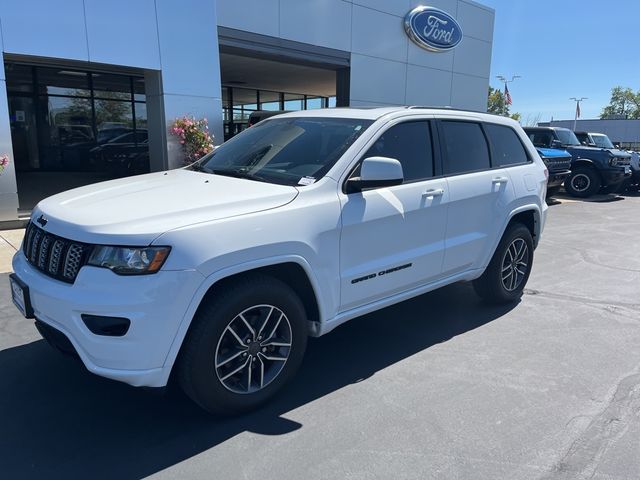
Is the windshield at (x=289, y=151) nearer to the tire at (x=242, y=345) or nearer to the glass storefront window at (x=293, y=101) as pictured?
the tire at (x=242, y=345)

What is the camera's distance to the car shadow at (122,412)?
108 inches

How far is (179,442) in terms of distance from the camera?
2908 millimetres

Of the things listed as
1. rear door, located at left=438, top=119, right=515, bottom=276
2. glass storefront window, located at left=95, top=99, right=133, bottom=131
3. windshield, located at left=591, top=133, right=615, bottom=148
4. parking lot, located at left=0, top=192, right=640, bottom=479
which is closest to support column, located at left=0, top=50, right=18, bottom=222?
parking lot, located at left=0, top=192, right=640, bottom=479

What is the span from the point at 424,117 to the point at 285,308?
81.9 inches

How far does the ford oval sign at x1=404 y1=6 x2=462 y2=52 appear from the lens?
16.3 meters

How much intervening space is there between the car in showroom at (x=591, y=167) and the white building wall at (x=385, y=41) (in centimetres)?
442

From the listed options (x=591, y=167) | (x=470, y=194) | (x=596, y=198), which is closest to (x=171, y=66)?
(x=470, y=194)

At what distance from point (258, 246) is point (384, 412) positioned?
1.33 meters

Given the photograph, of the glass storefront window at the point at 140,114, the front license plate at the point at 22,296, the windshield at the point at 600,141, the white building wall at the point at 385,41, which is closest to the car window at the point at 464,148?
the front license plate at the point at 22,296

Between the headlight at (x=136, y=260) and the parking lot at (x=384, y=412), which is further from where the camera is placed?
the parking lot at (x=384, y=412)

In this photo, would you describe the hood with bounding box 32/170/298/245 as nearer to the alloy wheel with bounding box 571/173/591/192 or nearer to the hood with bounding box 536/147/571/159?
the hood with bounding box 536/147/571/159

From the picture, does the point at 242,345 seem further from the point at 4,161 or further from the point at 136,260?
the point at 4,161

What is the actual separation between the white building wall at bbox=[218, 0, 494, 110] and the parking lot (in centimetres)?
1021

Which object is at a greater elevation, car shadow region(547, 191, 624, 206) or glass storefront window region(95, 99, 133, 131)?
glass storefront window region(95, 99, 133, 131)
